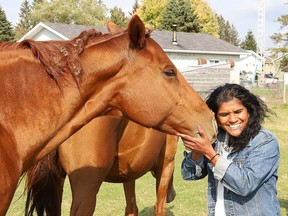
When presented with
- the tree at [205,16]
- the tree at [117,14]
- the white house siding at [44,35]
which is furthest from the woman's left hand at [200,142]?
the tree at [117,14]

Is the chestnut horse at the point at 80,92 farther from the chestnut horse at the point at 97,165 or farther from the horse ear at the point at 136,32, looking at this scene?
the chestnut horse at the point at 97,165

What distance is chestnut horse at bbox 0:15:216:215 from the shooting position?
88.1 inches

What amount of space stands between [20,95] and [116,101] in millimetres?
569

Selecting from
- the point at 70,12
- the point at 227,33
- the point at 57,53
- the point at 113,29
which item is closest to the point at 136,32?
the point at 113,29

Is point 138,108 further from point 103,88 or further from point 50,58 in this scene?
point 50,58

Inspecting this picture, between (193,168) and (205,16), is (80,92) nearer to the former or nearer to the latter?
(193,168)

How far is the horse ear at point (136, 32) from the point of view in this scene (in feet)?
7.54

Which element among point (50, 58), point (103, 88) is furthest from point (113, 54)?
point (50, 58)

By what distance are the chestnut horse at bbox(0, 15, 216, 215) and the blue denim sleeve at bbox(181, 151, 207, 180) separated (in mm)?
465

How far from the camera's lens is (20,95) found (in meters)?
2.24

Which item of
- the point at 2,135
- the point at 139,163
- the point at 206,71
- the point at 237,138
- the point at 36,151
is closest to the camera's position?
the point at 2,135

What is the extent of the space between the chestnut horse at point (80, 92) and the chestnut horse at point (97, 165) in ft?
2.08

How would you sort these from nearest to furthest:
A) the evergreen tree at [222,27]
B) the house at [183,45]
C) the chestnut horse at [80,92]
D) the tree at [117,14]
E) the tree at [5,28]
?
the chestnut horse at [80,92] < the house at [183,45] < the tree at [5,28] < the tree at [117,14] < the evergreen tree at [222,27]

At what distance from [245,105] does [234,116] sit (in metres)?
0.11
